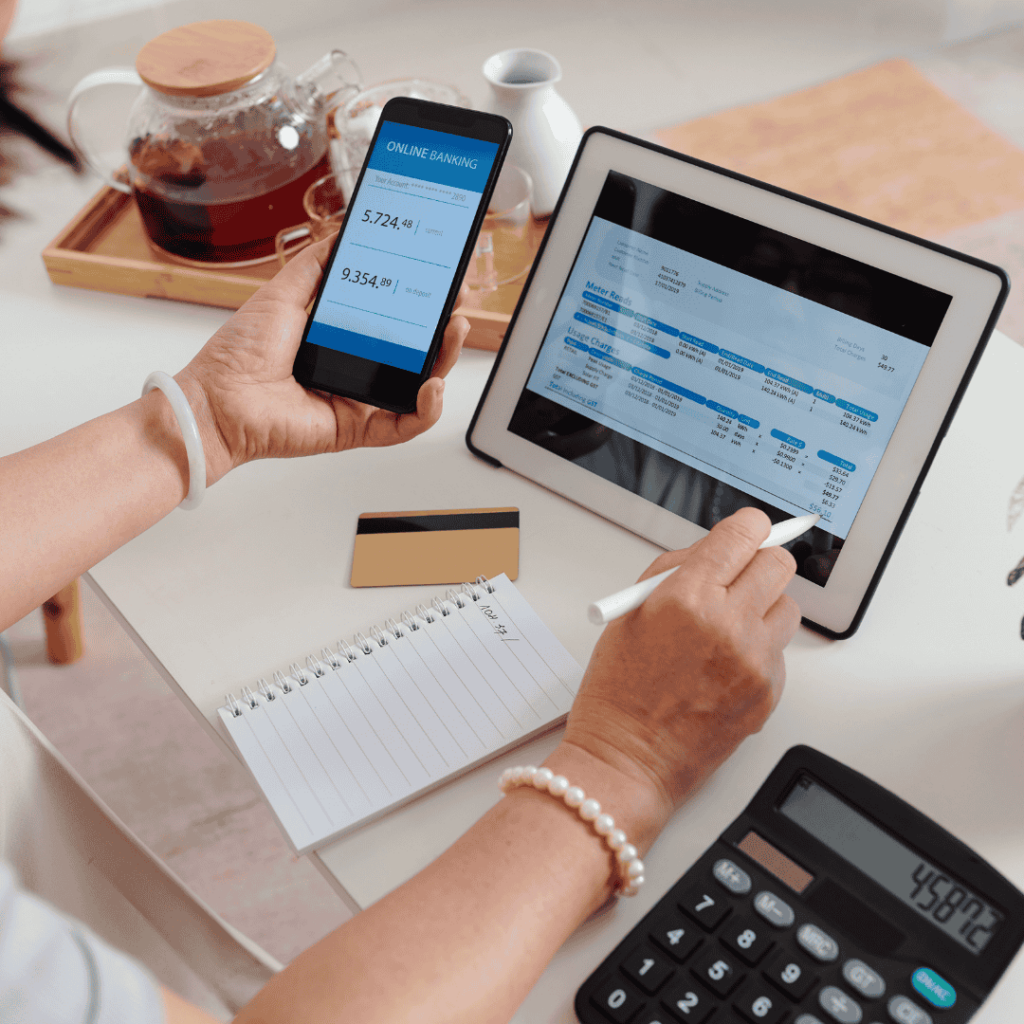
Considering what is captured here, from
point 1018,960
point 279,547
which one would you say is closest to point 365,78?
point 279,547

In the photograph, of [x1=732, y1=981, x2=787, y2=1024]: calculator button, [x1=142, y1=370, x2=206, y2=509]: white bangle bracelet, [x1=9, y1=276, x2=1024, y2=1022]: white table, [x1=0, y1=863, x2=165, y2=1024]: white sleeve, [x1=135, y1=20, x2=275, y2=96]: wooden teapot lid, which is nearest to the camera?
[x1=0, y1=863, x2=165, y2=1024]: white sleeve

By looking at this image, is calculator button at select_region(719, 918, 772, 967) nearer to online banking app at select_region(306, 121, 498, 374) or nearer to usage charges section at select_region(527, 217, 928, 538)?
usage charges section at select_region(527, 217, 928, 538)

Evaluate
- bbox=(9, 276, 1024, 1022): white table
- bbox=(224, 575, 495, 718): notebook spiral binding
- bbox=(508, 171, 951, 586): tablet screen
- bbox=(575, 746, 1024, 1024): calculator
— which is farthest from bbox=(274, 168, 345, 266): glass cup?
bbox=(575, 746, 1024, 1024): calculator

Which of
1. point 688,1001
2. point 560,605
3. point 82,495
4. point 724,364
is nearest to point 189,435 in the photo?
point 82,495

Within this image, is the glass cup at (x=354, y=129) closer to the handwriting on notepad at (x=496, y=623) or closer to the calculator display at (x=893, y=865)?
the handwriting on notepad at (x=496, y=623)

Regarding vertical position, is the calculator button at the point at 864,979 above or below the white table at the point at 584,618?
above

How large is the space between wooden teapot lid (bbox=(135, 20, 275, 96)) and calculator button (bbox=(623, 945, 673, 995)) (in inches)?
34.6

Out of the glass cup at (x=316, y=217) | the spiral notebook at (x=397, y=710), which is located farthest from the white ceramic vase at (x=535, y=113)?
the spiral notebook at (x=397, y=710)

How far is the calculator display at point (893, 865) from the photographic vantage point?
48 centimetres

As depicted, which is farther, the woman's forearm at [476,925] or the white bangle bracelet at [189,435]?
the white bangle bracelet at [189,435]

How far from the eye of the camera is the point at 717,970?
485mm

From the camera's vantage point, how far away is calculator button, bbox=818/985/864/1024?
46 centimetres

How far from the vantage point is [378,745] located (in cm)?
62

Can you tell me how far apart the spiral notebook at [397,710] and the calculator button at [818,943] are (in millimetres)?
210
